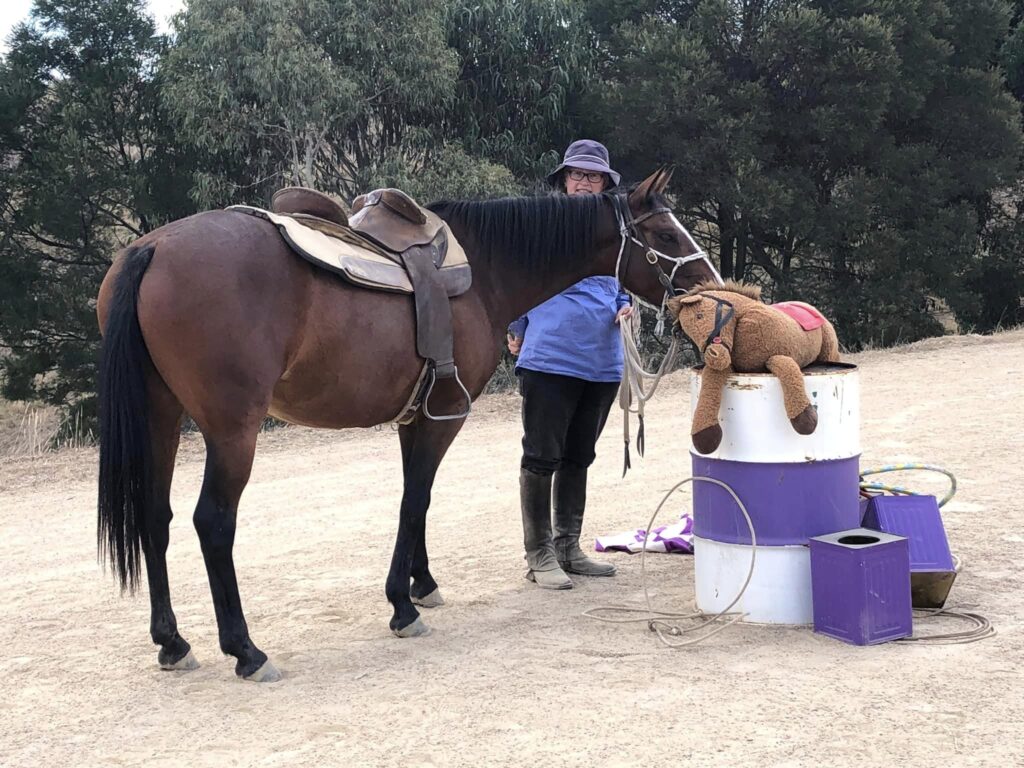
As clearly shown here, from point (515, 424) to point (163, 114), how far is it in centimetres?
777

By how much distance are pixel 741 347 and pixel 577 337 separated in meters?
0.98

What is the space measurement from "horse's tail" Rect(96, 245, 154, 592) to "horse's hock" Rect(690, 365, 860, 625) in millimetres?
2194

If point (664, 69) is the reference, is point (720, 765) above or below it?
below

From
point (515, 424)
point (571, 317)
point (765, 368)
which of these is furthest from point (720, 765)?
point (515, 424)

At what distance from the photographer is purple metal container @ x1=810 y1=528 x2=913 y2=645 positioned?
3.62m

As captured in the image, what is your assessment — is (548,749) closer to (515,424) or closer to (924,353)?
(515,424)

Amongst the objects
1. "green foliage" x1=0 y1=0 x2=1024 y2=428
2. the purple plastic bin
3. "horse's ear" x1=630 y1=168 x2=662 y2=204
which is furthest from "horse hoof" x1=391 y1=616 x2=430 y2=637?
"green foliage" x1=0 y1=0 x2=1024 y2=428

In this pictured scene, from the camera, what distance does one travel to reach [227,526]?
351 cm

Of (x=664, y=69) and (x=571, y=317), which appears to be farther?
(x=664, y=69)

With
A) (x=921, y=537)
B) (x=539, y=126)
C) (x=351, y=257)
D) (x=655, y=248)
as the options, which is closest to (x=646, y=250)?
(x=655, y=248)

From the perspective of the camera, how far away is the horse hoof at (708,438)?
3861mm

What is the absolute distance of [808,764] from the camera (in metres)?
2.66

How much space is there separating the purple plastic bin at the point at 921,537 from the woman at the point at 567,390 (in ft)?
4.37

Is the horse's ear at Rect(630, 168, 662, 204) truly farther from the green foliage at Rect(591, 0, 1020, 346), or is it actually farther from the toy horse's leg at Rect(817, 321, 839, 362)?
the green foliage at Rect(591, 0, 1020, 346)
